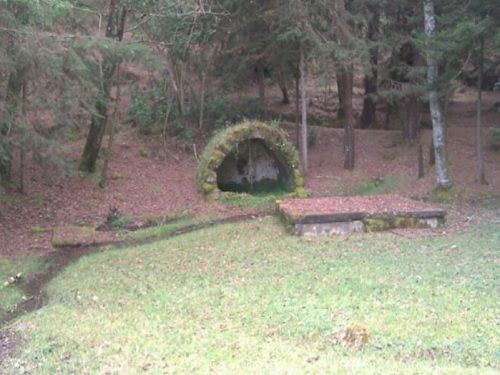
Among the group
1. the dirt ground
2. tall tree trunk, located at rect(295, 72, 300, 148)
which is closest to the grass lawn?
the dirt ground

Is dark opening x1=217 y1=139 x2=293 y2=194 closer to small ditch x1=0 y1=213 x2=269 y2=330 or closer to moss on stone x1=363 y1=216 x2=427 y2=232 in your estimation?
small ditch x1=0 y1=213 x2=269 y2=330

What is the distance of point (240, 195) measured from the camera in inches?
674

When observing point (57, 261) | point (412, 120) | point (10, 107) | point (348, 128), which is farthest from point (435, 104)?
point (10, 107)

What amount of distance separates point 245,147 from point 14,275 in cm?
997

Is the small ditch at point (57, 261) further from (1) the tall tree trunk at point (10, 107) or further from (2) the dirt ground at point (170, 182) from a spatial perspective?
(1) the tall tree trunk at point (10, 107)

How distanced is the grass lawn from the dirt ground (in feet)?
11.4

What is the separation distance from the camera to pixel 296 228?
12.5m

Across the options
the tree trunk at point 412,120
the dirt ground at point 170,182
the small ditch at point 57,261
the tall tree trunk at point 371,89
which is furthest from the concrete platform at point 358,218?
the tall tree trunk at point 371,89

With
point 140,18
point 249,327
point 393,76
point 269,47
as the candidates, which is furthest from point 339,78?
point 249,327

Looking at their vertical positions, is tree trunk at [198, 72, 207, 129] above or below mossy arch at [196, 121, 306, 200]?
above

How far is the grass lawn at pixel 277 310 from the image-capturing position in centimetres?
569

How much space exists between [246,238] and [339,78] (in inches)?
434

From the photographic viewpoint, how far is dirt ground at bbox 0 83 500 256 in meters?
15.0

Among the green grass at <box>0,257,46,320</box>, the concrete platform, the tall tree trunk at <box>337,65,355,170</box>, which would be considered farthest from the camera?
the tall tree trunk at <box>337,65,355,170</box>
